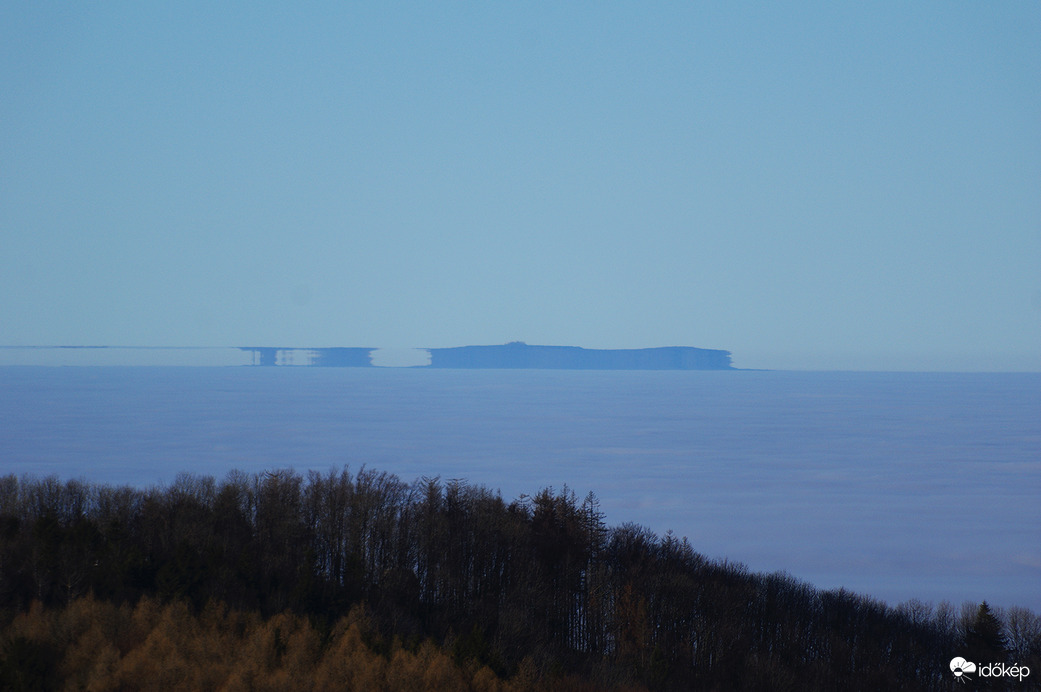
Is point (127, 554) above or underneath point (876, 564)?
above

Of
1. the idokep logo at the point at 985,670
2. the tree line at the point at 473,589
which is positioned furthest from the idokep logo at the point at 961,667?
the tree line at the point at 473,589

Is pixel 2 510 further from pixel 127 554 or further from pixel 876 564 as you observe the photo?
pixel 876 564

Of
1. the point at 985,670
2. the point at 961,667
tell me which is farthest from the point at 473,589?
the point at 985,670

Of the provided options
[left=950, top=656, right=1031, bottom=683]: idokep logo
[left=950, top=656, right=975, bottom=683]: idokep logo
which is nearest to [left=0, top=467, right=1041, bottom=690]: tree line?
[left=950, top=656, right=975, bottom=683]: idokep logo

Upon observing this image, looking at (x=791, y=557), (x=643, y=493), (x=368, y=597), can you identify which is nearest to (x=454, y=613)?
(x=368, y=597)

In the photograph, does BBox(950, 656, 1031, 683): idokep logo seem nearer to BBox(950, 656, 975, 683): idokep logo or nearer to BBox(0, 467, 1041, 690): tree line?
BBox(950, 656, 975, 683): idokep logo

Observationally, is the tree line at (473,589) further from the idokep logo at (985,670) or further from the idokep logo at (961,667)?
the idokep logo at (985,670)
